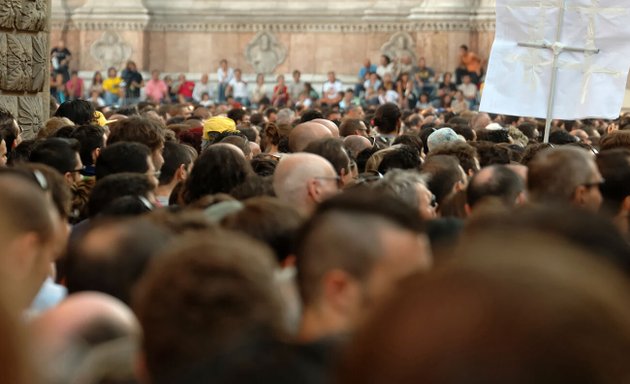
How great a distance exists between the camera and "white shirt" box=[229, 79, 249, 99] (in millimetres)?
32031

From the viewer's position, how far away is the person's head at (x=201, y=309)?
2.75m

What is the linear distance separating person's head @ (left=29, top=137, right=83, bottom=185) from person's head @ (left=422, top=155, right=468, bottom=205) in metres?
2.02

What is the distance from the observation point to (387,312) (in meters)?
1.45

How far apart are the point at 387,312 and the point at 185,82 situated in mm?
31358

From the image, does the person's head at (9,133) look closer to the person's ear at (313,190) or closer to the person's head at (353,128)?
the person's head at (353,128)

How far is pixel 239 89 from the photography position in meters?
32.2

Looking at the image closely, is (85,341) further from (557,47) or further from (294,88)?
(294,88)

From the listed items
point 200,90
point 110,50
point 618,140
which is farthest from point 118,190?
point 110,50

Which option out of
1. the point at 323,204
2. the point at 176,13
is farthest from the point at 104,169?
the point at 176,13

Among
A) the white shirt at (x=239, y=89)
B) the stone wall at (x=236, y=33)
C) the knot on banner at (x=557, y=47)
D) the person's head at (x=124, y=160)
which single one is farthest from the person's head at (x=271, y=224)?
the stone wall at (x=236, y=33)

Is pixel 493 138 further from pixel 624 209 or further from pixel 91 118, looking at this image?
pixel 624 209

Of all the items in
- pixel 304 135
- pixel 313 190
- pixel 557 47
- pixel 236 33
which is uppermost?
pixel 557 47

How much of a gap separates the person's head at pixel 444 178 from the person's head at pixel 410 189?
0.91m

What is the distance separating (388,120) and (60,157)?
6056 mm
